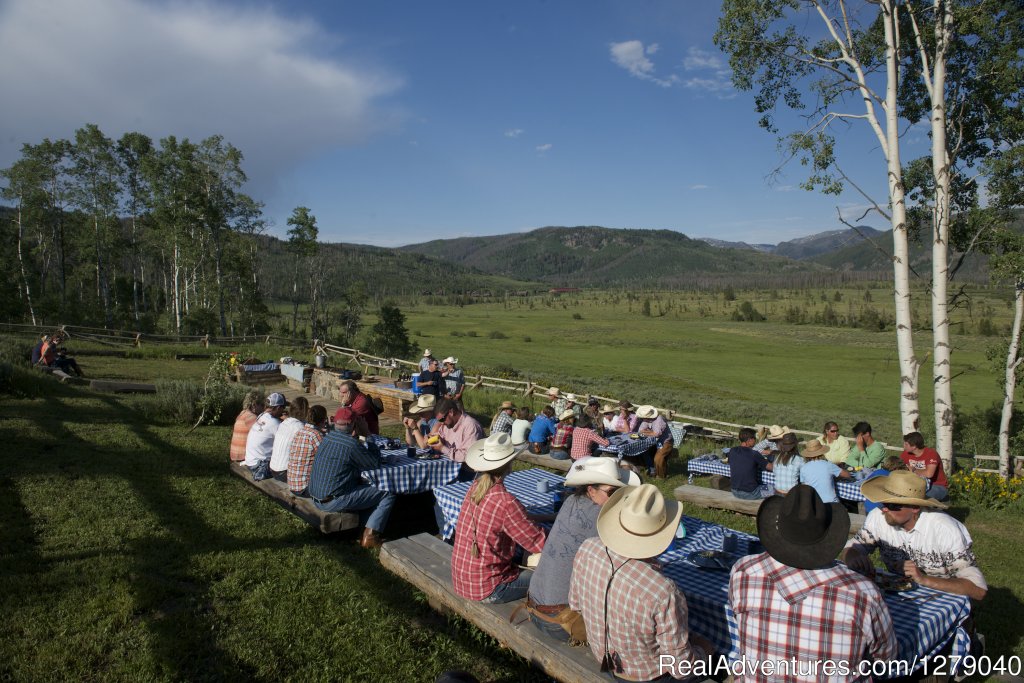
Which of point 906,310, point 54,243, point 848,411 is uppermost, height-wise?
point 54,243

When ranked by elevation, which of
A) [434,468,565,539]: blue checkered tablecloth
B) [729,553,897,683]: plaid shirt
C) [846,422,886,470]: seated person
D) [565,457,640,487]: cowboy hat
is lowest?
[846,422,886,470]: seated person

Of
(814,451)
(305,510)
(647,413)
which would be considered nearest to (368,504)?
(305,510)

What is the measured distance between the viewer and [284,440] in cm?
638

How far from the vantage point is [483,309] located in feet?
481

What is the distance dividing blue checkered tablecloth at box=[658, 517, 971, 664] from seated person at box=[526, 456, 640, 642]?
655mm

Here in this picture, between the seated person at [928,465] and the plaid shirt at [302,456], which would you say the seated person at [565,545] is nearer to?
the plaid shirt at [302,456]

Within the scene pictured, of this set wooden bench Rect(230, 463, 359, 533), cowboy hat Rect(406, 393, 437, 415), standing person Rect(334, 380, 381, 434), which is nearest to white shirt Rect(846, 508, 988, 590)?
wooden bench Rect(230, 463, 359, 533)

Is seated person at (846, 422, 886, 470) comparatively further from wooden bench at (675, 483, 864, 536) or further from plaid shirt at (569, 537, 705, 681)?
plaid shirt at (569, 537, 705, 681)

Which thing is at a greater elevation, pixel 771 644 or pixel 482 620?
pixel 771 644

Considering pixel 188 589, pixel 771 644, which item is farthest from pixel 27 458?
pixel 771 644

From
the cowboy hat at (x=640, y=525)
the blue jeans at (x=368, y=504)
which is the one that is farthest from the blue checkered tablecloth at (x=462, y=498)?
the cowboy hat at (x=640, y=525)

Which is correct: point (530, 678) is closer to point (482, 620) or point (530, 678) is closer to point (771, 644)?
point (482, 620)

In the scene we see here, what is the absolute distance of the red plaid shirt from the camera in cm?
369

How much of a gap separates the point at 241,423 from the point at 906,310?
985 cm
